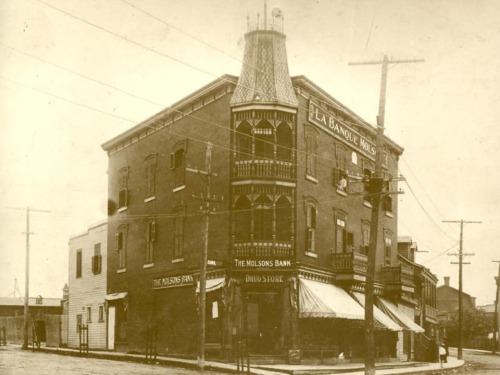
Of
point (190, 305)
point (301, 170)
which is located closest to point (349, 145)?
point (301, 170)

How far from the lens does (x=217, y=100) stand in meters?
33.5

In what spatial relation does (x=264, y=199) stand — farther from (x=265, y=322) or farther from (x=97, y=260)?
(x=97, y=260)

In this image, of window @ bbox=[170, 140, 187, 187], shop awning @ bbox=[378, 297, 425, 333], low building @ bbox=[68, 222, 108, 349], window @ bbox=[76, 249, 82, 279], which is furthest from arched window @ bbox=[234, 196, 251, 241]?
window @ bbox=[76, 249, 82, 279]

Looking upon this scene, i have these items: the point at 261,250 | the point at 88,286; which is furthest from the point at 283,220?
the point at 88,286

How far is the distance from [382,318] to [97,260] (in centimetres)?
1811

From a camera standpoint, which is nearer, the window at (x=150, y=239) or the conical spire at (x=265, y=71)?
the conical spire at (x=265, y=71)

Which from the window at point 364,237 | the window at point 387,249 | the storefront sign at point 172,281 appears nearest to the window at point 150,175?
the storefront sign at point 172,281

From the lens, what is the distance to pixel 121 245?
42.4 m

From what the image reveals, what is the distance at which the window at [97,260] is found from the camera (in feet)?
148

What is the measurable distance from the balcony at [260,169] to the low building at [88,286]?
1507 cm

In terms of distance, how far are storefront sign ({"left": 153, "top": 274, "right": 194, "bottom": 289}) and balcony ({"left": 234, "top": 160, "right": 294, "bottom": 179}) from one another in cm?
556

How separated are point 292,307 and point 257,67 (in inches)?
402

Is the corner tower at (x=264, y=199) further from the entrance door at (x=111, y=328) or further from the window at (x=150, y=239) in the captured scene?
the entrance door at (x=111, y=328)

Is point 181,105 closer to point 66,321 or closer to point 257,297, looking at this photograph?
point 257,297
